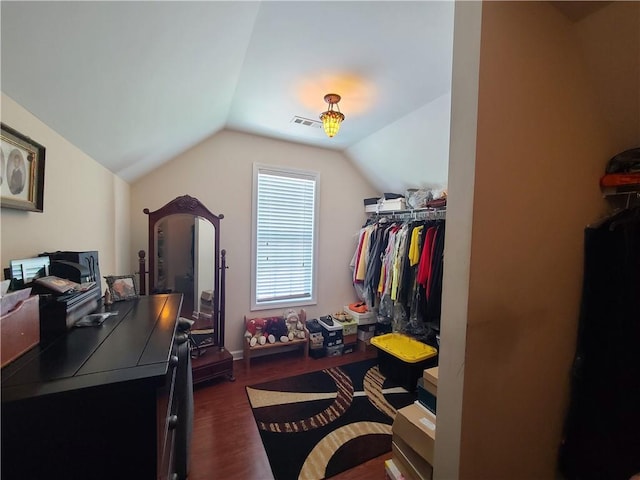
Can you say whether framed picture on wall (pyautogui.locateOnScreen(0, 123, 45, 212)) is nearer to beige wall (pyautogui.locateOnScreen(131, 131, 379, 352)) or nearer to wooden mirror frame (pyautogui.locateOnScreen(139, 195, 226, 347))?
wooden mirror frame (pyautogui.locateOnScreen(139, 195, 226, 347))

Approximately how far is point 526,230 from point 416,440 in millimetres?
996

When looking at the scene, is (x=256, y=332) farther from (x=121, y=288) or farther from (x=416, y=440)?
(x=416, y=440)

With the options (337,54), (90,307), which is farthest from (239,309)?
(337,54)

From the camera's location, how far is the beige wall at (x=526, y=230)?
743 millimetres

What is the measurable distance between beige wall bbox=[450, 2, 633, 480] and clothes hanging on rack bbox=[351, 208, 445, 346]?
1.31 m

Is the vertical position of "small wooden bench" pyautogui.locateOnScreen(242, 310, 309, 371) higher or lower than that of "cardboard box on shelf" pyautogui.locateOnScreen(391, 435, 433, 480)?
lower

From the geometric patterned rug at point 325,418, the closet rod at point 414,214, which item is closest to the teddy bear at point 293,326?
the geometric patterned rug at point 325,418

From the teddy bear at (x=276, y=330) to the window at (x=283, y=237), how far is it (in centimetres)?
20

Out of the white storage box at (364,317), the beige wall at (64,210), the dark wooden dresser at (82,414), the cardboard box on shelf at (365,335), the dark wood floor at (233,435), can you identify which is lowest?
the dark wood floor at (233,435)

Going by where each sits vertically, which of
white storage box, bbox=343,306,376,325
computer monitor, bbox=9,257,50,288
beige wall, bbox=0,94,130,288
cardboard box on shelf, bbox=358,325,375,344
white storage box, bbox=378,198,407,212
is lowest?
cardboard box on shelf, bbox=358,325,375,344

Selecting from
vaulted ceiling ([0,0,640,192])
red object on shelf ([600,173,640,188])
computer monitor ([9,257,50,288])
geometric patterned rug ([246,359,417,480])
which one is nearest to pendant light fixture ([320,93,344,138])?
vaulted ceiling ([0,0,640,192])

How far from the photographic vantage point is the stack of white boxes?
108 centimetres

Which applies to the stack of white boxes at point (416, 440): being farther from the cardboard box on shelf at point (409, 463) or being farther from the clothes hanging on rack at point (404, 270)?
the clothes hanging on rack at point (404, 270)

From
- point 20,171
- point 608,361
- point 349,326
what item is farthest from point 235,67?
point 349,326
